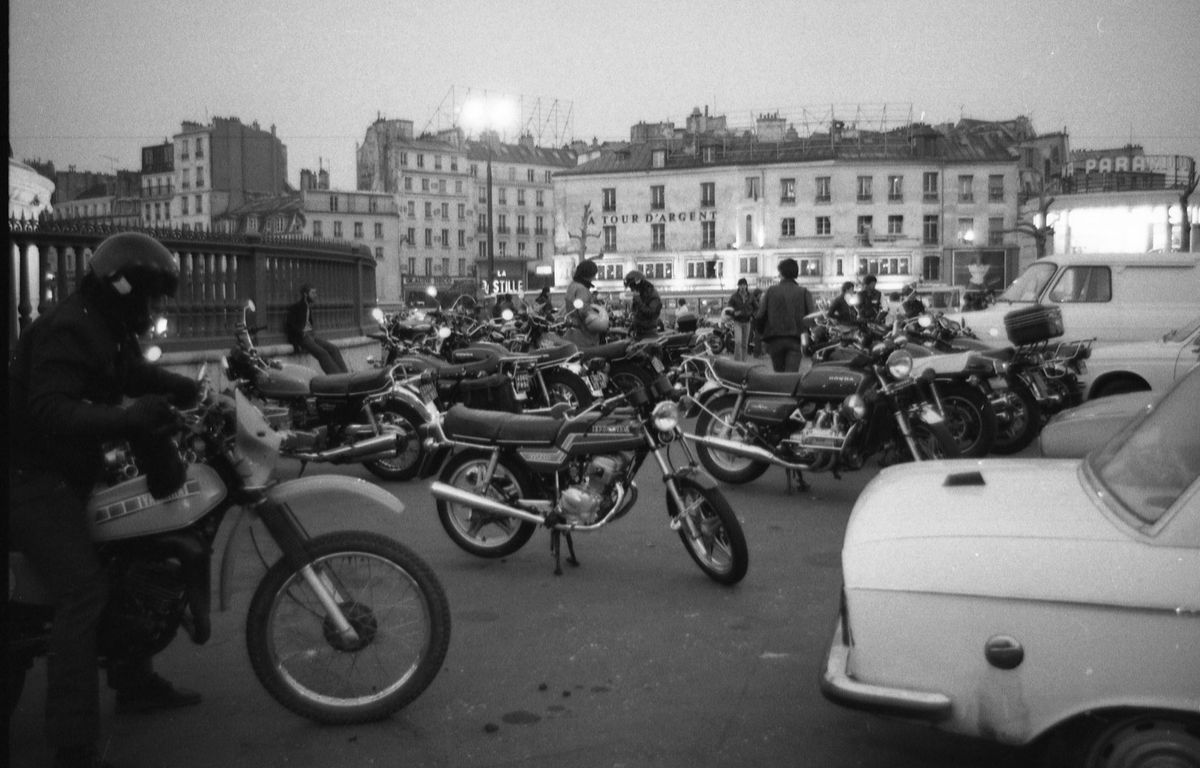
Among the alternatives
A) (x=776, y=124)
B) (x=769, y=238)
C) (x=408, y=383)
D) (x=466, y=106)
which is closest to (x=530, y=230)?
(x=776, y=124)

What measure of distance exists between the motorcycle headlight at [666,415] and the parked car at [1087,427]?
2767 mm

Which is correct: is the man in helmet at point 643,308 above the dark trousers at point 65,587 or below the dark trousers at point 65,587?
above

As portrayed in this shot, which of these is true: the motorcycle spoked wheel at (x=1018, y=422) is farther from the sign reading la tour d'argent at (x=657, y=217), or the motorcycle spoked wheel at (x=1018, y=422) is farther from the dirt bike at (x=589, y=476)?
the sign reading la tour d'argent at (x=657, y=217)

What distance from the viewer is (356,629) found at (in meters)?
4.24

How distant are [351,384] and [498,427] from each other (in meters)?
3.29

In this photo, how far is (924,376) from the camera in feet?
28.3

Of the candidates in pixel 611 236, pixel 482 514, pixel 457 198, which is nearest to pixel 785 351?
pixel 482 514

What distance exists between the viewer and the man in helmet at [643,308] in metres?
16.3

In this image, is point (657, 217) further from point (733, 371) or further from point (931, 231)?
point (733, 371)

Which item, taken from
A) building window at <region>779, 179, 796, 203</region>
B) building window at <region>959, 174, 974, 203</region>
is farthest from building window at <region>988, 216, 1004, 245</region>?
building window at <region>779, 179, 796, 203</region>

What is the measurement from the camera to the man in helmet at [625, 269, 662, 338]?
53.4 ft

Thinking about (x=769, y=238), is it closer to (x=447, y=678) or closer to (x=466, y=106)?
(x=466, y=106)

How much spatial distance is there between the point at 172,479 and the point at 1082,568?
116 inches

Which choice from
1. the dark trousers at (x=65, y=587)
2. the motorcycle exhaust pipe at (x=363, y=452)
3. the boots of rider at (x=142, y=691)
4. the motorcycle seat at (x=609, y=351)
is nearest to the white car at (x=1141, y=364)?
the motorcycle seat at (x=609, y=351)
